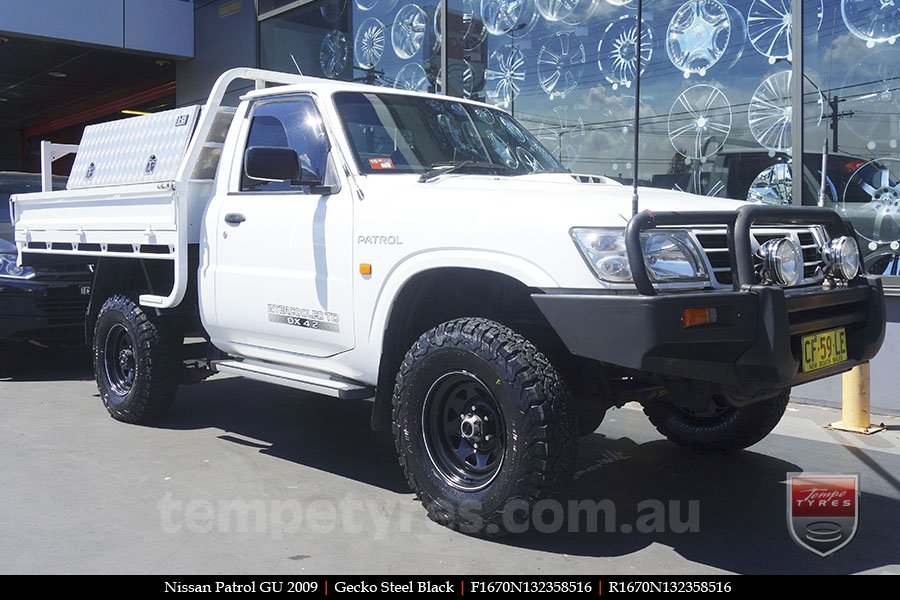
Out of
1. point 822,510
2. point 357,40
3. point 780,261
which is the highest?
point 357,40

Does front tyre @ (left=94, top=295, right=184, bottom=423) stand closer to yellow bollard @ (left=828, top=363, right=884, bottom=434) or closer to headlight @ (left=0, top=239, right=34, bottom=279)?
headlight @ (left=0, top=239, right=34, bottom=279)

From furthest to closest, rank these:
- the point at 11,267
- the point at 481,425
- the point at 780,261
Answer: the point at 11,267
the point at 481,425
the point at 780,261

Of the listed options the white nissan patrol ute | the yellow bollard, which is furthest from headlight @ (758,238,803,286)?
the yellow bollard

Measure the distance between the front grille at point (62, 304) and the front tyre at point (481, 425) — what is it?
4.65 m

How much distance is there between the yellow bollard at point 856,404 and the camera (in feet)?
20.0

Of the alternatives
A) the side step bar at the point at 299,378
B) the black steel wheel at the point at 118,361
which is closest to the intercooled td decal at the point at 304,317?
the side step bar at the point at 299,378

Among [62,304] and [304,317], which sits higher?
[304,317]

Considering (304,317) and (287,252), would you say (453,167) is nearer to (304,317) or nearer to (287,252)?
(287,252)

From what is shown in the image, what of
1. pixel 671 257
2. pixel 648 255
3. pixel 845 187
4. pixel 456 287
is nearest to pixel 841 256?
pixel 671 257

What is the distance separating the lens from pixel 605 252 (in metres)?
3.55

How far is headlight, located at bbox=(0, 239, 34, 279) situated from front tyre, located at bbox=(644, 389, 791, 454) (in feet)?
17.7

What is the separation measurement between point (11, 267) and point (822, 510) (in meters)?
6.66

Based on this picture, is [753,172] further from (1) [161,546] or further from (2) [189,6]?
(2) [189,6]

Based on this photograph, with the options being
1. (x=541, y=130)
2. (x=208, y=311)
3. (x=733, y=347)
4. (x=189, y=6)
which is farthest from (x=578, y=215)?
(x=189, y=6)
